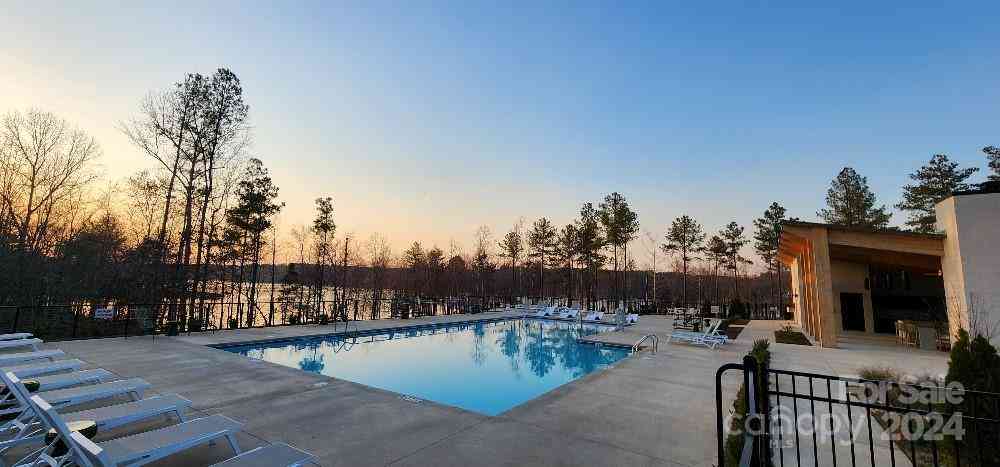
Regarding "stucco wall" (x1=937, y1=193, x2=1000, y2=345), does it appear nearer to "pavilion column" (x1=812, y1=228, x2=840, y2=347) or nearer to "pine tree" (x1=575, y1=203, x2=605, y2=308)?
"pavilion column" (x1=812, y1=228, x2=840, y2=347)

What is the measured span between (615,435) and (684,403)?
205 cm

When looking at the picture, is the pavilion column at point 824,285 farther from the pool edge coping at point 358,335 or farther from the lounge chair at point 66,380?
the lounge chair at point 66,380

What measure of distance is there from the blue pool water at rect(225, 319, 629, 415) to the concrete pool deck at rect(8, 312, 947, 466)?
2.08 metres

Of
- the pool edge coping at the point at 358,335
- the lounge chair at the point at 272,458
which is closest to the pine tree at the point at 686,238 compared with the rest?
the pool edge coping at the point at 358,335

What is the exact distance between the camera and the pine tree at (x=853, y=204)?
1101 inches

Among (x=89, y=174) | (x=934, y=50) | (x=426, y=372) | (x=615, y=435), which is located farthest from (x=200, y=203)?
(x=934, y=50)

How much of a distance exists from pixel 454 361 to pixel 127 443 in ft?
30.4

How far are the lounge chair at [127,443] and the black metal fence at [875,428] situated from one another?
4.23m

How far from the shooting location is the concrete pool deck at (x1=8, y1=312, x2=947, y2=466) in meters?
4.06

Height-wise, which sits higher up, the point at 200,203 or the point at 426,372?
the point at 200,203

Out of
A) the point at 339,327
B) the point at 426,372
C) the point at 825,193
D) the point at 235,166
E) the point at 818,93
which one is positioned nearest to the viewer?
the point at 426,372

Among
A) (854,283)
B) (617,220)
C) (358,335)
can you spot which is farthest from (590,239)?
(358,335)

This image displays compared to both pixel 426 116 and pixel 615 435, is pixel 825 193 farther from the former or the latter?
pixel 615 435

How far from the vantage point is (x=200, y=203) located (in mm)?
17297
